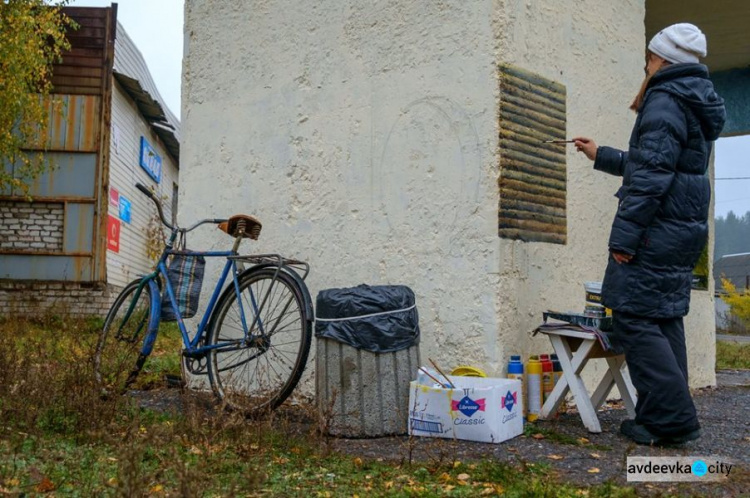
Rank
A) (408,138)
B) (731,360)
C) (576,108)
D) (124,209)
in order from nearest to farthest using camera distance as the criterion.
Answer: (408,138) < (576,108) < (731,360) < (124,209)

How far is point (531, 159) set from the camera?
202 inches

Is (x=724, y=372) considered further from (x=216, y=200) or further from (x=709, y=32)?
(x=216, y=200)

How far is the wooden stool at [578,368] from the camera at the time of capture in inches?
179

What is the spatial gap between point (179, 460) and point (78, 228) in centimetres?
1149

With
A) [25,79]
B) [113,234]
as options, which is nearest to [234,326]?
[25,79]

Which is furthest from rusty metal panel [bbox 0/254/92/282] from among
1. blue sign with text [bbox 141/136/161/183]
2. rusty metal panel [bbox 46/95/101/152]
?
blue sign with text [bbox 141/136/161/183]

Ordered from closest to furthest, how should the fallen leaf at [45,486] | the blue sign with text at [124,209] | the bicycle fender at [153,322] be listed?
the fallen leaf at [45,486] < the bicycle fender at [153,322] < the blue sign with text at [124,209]

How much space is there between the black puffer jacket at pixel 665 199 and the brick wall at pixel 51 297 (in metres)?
11.6

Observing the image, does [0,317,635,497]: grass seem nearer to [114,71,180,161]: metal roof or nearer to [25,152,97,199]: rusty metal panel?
[25,152,97,199]: rusty metal panel

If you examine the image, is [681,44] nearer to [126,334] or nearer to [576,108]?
[576,108]

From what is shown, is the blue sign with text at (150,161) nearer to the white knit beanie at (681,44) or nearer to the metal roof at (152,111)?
the metal roof at (152,111)

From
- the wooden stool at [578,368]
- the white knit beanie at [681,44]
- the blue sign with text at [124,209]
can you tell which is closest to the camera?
the white knit beanie at [681,44]

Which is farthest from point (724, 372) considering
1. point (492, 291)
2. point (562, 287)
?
point (492, 291)

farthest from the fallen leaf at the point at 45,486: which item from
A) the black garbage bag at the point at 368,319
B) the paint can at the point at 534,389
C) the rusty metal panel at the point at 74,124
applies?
the rusty metal panel at the point at 74,124
